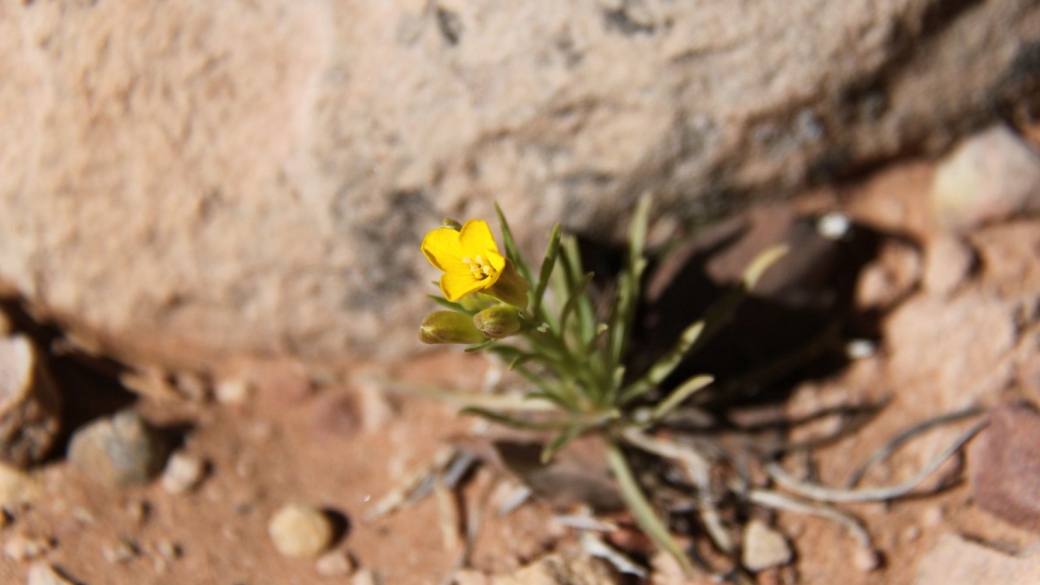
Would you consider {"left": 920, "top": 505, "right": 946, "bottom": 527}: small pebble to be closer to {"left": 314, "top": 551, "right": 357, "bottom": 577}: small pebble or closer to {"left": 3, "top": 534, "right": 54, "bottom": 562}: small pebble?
{"left": 314, "top": 551, "right": 357, "bottom": 577}: small pebble

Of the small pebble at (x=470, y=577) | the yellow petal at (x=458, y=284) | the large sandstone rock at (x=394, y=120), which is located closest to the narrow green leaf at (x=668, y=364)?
the large sandstone rock at (x=394, y=120)

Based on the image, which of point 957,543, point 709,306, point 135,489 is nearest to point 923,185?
point 709,306

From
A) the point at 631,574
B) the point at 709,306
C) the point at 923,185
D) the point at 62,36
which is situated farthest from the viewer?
the point at 923,185

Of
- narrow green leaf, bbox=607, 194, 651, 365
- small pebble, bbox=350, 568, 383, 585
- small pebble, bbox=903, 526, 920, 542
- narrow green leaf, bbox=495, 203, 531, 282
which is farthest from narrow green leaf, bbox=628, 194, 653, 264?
small pebble, bbox=350, 568, 383, 585

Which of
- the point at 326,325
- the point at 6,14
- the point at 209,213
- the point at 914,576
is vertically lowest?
the point at 914,576

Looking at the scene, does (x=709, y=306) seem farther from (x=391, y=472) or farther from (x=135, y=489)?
(x=135, y=489)

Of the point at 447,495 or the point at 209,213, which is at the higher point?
the point at 209,213
